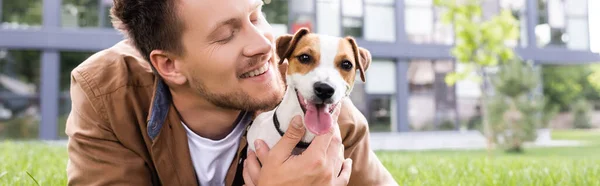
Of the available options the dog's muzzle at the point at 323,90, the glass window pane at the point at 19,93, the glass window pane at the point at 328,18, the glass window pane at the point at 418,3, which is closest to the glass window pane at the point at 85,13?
the glass window pane at the point at 19,93

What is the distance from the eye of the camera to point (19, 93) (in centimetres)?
1789

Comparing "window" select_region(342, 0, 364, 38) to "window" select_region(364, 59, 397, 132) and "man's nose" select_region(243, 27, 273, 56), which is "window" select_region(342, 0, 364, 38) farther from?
"man's nose" select_region(243, 27, 273, 56)

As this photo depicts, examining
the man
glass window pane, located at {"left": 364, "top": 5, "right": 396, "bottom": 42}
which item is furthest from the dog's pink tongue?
glass window pane, located at {"left": 364, "top": 5, "right": 396, "bottom": 42}

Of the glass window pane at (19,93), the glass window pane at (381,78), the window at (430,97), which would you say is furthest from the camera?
the window at (430,97)

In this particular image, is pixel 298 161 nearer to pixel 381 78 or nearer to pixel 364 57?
pixel 364 57

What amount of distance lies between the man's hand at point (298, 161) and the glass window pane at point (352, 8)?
61.5 feet

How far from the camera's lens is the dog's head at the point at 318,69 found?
6.82 ft

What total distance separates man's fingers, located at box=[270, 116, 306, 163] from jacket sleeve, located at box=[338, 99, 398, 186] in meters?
0.38

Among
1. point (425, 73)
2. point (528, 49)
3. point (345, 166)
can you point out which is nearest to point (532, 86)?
point (425, 73)

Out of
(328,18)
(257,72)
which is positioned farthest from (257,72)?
(328,18)

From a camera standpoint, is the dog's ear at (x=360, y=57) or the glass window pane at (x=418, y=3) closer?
the dog's ear at (x=360, y=57)

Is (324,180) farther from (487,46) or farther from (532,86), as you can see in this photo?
(532,86)

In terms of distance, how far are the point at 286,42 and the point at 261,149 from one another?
1.55 ft

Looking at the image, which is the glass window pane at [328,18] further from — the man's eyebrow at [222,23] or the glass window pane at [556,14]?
the man's eyebrow at [222,23]
